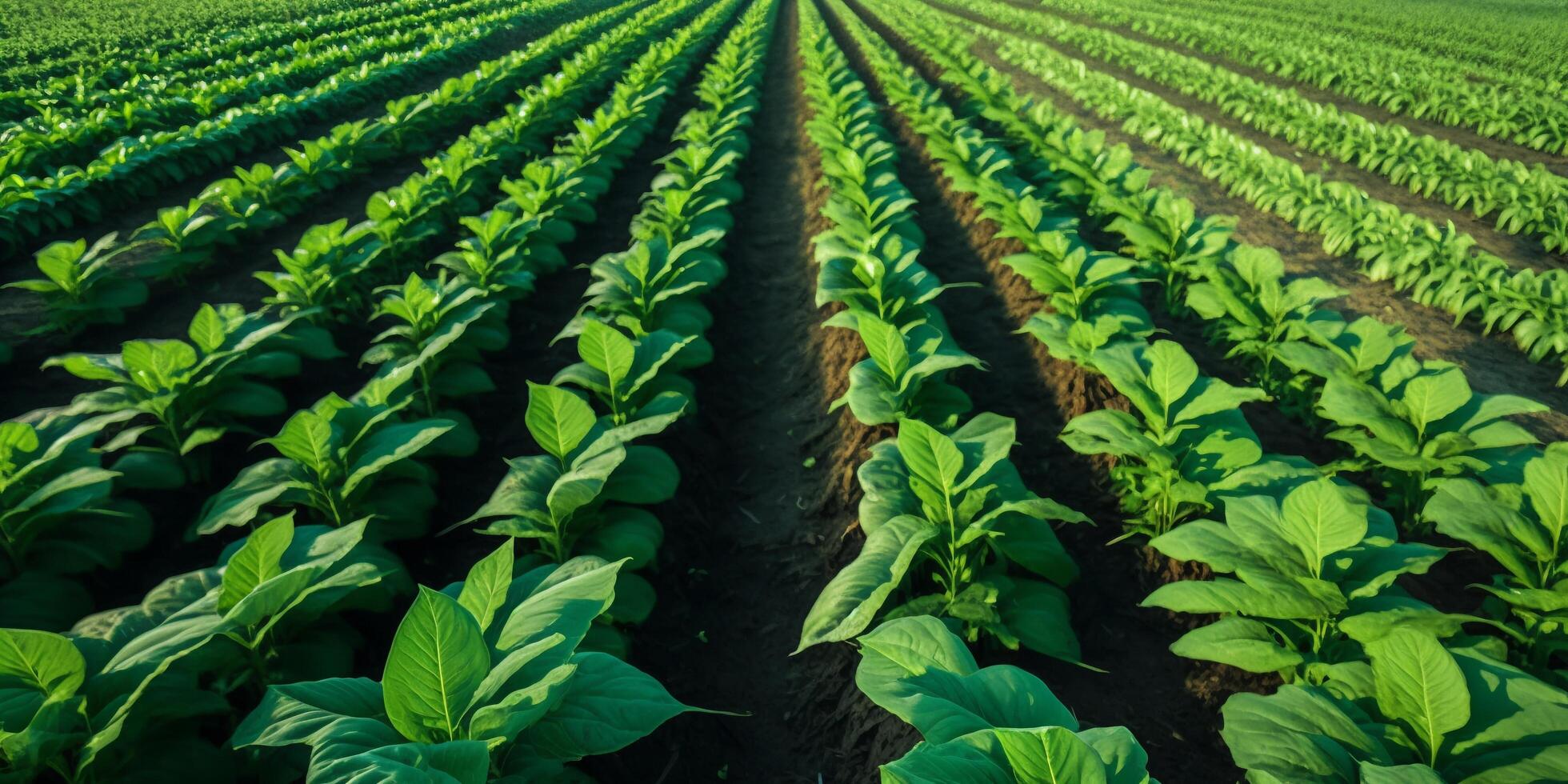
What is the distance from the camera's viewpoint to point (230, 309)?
430 centimetres

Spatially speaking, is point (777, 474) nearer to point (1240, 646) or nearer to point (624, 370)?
point (624, 370)

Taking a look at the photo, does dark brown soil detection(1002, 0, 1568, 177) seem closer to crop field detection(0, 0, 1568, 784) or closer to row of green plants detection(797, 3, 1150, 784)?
crop field detection(0, 0, 1568, 784)

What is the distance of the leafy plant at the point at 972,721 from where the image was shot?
1390mm

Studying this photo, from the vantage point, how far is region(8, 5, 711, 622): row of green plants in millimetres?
2986

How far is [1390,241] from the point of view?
6.79 m

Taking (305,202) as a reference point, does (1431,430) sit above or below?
below

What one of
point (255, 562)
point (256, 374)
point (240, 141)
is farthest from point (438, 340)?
Answer: point (240, 141)

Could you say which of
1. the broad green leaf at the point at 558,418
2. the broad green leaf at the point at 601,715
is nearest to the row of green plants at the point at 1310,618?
the broad green leaf at the point at 601,715

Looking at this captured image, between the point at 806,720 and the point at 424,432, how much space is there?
6.07ft

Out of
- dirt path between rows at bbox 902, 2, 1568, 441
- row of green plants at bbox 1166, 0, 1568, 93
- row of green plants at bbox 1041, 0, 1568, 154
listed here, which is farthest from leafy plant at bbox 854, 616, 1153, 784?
row of green plants at bbox 1166, 0, 1568, 93

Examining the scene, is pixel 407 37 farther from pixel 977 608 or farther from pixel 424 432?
pixel 977 608

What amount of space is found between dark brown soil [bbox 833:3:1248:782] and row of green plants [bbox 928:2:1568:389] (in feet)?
11.4

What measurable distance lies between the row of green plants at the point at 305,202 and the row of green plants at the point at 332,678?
3265 millimetres

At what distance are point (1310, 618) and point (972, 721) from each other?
4.94 ft
